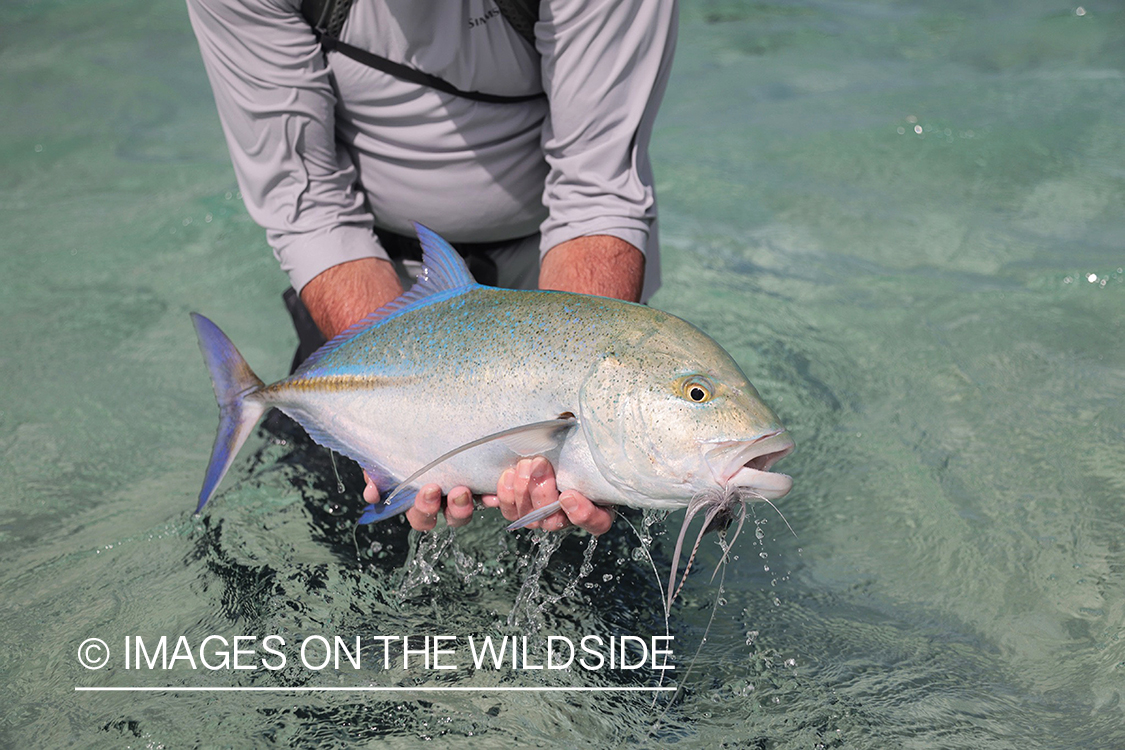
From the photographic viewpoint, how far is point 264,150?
2.82m

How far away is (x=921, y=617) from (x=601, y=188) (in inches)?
61.0

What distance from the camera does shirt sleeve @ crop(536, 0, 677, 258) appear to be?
2547mm

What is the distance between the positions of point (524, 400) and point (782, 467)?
170cm

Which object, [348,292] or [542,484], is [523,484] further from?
[348,292]

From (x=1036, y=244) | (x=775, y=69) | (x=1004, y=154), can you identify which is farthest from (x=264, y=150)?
(x=775, y=69)

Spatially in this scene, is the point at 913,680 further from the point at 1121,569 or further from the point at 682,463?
the point at 682,463

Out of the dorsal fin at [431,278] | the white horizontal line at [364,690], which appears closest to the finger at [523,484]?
the dorsal fin at [431,278]

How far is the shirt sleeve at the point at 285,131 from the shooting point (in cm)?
265

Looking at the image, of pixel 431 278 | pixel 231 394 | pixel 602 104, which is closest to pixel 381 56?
pixel 602 104

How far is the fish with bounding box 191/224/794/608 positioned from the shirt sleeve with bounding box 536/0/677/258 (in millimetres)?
620

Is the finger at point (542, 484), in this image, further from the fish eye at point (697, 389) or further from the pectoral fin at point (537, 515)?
the fish eye at point (697, 389)

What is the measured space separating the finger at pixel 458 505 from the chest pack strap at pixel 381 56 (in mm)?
1311

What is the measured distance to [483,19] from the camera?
2.67m

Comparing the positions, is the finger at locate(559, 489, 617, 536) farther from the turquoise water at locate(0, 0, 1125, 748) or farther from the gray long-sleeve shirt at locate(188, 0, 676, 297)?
the gray long-sleeve shirt at locate(188, 0, 676, 297)
